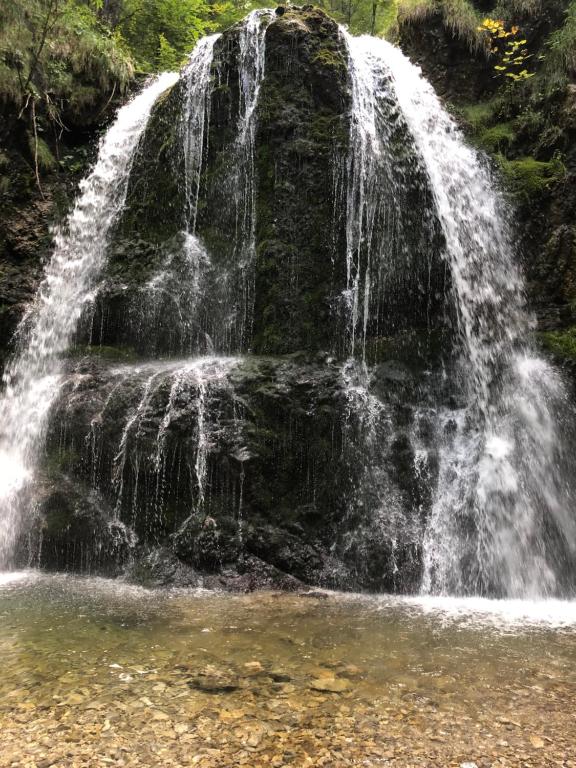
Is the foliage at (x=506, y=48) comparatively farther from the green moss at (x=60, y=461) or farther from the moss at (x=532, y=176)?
the green moss at (x=60, y=461)

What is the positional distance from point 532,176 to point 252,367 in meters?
6.05

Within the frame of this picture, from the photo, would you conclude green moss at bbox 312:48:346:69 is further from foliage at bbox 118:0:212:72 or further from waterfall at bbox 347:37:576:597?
foliage at bbox 118:0:212:72

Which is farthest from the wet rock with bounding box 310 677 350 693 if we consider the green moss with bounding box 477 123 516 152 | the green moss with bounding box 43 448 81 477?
the green moss with bounding box 477 123 516 152

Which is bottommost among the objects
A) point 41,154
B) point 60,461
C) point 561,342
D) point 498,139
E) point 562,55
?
point 60,461

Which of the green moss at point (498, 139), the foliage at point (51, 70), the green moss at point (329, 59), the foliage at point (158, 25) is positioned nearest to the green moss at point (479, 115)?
Result: the green moss at point (498, 139)

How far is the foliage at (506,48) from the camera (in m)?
11.3

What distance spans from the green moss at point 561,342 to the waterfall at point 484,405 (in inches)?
9.5

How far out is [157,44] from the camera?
15.7 metres

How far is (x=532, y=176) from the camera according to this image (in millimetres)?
9539

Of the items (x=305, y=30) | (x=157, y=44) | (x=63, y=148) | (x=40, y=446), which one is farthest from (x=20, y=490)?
(x=157, y=44)

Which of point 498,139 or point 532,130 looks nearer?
point 532,130

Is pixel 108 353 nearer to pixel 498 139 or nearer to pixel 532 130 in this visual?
pixel 498 139

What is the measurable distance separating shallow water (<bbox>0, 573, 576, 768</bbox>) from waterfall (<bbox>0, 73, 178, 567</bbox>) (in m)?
2.65

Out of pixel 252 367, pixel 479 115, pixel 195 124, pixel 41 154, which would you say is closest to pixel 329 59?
pixel 195 124
